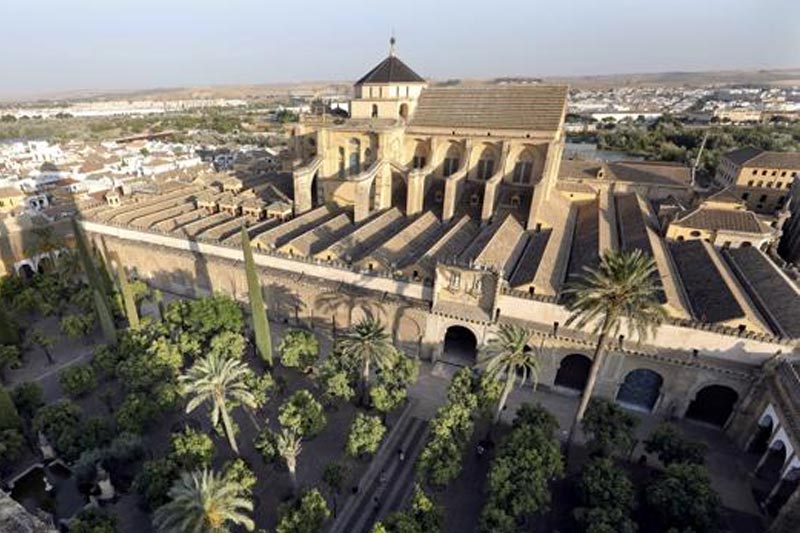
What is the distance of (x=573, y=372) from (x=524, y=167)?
77.1 ft

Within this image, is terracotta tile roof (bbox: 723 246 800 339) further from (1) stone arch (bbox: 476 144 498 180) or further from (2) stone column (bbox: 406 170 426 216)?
(2) stone column (bbox: 406 170 426 216)

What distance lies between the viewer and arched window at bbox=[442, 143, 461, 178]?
48375mm

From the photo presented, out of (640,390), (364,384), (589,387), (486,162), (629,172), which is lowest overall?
(640,390)

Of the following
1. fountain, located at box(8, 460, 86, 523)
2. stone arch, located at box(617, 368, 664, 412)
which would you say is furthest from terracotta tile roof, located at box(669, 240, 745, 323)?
fountain, located at box(8, 460, 86, 523)

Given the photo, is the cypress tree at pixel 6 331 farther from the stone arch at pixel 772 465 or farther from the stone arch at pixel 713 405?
the stone arch at pixel 772 465

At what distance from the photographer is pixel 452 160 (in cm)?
4894

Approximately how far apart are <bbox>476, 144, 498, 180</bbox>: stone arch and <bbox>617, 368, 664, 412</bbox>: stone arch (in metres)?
25.8

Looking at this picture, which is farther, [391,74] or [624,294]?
[391,74]

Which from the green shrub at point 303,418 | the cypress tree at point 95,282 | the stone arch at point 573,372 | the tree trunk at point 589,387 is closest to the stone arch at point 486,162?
the stone arch at point 573,372

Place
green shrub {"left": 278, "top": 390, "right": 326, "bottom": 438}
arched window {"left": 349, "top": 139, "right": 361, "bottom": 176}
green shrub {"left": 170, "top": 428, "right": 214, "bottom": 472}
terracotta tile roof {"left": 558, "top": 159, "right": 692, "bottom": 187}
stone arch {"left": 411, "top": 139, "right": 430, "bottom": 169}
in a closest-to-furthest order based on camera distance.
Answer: green shrub {"left": 170, "top": 428, "right": 214, "bottom": 472}
green shrub {"left": 278, "top": 390, "right": 326, "bottom": 438}
arched window {"left": 349, "top": 139, "right": 361, "bottom": 176}
stone arch {"left": 411, "top": 139, "right": 430, "bottom": 169}
terracotta tile roof {"left": 558, "top": 159, "right": 692, "bottom": 187}

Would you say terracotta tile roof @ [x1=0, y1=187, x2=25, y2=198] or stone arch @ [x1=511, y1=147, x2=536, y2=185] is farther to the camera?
terracotta tile roof @ [x1=0, y1=187, x2=25, y2=198]

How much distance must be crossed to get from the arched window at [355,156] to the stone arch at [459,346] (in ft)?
78.1

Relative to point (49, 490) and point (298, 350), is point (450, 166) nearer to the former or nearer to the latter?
point (298, 350)

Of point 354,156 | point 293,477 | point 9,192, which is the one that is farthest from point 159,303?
point 9,192
